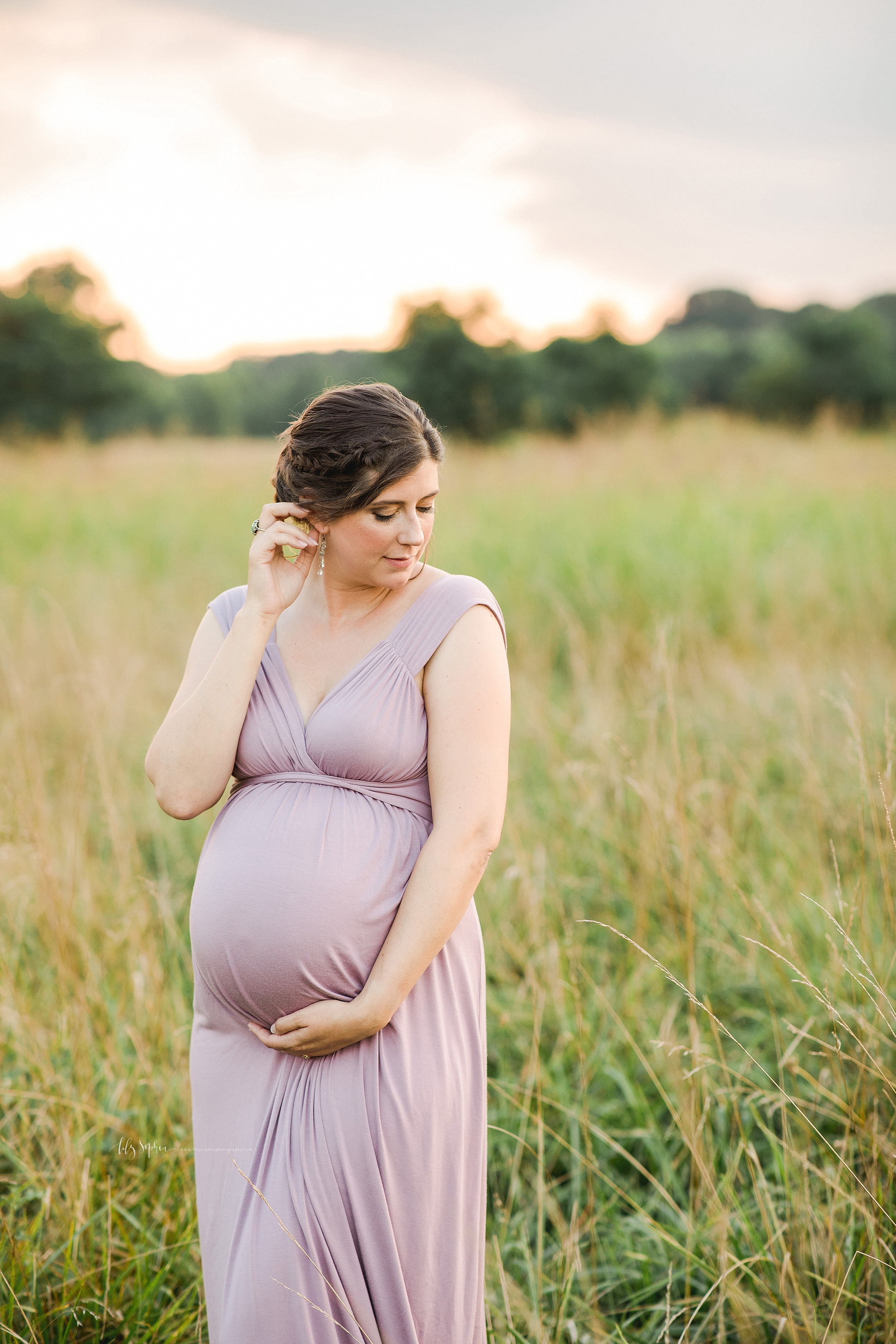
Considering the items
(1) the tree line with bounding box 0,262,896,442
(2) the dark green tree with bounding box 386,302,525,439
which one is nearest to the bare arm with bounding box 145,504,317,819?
(1) the tree line with bounding box 0,262,896,442

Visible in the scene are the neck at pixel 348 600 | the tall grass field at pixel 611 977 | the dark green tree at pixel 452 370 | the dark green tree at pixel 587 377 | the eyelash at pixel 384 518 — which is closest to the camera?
the eyelash at pixel 384 518

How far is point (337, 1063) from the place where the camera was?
152cm

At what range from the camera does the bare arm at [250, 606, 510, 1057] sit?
146 cm

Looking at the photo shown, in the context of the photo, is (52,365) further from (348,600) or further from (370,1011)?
(370,1011)

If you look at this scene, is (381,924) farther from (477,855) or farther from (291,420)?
(291,420)

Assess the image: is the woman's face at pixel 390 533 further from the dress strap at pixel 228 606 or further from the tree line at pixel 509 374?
the tree line at pixel 509 374

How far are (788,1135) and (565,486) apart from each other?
826 centimetres

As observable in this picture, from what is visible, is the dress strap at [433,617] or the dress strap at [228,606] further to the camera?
the dress strap at [228,606]

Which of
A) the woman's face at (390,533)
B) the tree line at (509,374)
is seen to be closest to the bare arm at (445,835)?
the woman's face at (390,533)

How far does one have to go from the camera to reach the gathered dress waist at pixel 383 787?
5.13 ft

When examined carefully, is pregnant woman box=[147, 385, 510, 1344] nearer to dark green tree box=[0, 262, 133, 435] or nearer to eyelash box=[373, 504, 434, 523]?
eyelash box=[373, 504, 434, 523]

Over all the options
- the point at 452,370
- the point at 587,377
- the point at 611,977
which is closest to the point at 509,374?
the point at 452,370

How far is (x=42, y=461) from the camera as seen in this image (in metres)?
14.0

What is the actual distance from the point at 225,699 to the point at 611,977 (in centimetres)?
202
